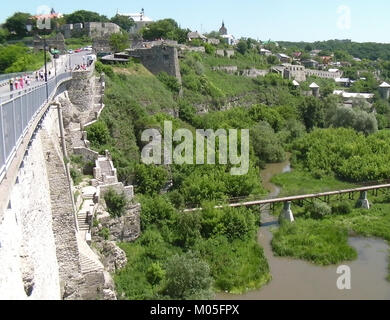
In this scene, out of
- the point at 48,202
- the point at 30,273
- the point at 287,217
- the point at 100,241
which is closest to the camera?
the point at 30,273

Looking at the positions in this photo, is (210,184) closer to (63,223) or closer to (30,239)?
(63,223)

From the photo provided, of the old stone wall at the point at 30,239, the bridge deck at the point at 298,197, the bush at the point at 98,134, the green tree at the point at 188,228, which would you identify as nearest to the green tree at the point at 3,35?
the bush at the point at 98,134

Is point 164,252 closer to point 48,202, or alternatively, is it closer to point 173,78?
point 48,202

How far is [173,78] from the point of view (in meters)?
45.5

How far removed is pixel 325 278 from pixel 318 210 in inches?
289

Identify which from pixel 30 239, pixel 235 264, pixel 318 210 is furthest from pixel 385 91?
pixel 30 239

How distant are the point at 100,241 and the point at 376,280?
38.2ft

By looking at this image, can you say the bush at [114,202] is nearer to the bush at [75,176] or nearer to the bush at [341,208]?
the bush at [75,176]

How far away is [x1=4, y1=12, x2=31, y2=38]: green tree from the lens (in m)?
58.0

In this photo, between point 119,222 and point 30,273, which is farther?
point 119,222

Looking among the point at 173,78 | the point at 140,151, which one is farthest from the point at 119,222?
the point at 173,78

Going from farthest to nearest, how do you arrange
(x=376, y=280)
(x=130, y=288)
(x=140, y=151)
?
(x=140, y=151)
(x=376, y=280)
(x=130, y=288)

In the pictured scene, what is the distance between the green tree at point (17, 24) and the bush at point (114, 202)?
45115mm

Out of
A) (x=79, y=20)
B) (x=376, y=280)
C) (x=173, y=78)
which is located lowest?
(x=376, y=280)
